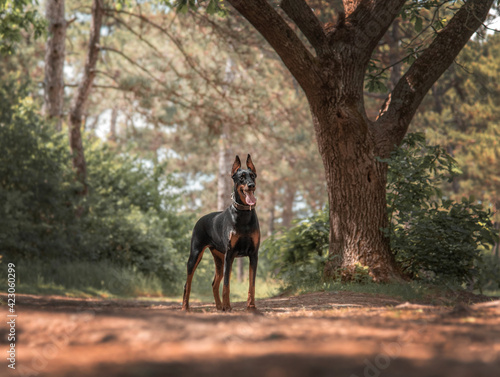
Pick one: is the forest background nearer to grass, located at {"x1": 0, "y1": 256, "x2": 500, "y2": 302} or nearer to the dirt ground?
grass, located at {"x1": 0, "y1": 256, "x2": 500, "y2": 302}

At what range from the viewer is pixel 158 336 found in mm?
3023

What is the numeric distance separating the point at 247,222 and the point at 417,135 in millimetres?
5234

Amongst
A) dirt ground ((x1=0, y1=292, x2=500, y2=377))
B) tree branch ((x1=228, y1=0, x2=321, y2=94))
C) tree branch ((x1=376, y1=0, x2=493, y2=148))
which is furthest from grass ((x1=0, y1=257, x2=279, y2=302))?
dirt ground ((x1=0, y1=292, x2=500, y2=377))

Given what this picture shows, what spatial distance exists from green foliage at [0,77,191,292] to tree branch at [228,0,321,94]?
27.4ft

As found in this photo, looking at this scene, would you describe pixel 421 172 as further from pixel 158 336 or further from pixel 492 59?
pixel 492 59

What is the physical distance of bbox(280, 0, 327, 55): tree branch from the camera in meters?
9.07

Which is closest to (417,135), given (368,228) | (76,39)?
(368,228)

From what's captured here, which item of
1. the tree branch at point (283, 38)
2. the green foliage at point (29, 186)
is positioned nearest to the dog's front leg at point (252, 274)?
the tree branch at point (283, 38)

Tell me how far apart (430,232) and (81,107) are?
41.7 feet

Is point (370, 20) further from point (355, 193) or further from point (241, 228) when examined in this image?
point (241, 228)

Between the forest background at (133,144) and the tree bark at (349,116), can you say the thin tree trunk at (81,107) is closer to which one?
the forest background at (133,144)

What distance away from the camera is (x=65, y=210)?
593 inches

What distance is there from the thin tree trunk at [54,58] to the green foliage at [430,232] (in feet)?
40.8

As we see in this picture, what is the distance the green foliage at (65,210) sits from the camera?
13883mm
